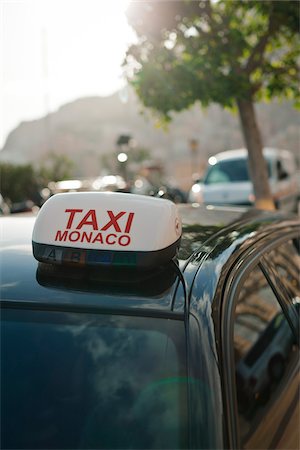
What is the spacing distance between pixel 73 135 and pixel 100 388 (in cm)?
10453

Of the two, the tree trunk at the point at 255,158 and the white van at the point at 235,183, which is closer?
the tree trunk at the point at 255,158

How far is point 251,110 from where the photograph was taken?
8711 mm

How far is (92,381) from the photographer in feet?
4.08

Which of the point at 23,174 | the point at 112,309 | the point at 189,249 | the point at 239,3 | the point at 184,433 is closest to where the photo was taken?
the point at 184,433

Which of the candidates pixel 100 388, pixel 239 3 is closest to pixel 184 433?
pixel 100 388

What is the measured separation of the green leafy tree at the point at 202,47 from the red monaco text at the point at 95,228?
6018 mm

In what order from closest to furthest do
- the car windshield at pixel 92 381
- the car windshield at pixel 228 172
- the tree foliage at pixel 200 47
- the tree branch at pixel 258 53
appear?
the car windshield at pixel 92 381 → the tree foliage at pixel 200 47 → the tree branch at pixel 258 53 → the car windshield at pixel 228 172

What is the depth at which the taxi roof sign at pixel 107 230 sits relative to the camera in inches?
50.9

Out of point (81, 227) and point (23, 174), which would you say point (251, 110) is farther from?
point (23, 174)

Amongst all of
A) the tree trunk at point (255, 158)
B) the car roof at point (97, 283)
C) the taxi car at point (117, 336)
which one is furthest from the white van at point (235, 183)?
the taxi car at point (117, 336)

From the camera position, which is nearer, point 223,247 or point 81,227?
point 81,227

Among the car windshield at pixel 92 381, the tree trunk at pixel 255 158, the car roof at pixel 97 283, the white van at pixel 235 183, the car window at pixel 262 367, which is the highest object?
the car roof at pixel 97 283

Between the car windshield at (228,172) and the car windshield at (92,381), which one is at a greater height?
the car windshield at (92,381)

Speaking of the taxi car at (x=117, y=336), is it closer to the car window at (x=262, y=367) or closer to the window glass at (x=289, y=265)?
the car window at (x=262, y=367)
